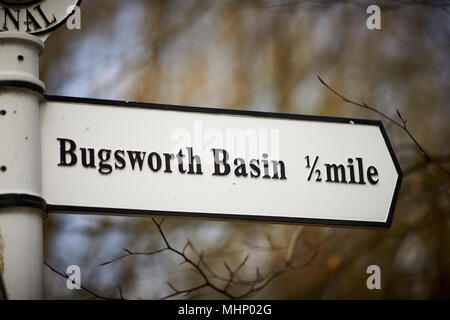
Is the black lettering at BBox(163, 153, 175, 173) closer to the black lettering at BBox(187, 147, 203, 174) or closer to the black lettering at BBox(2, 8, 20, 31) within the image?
the black lettering at BBox(187, 147, 203, 174)

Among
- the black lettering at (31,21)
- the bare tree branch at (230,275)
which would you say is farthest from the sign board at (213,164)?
the bare tree branch at (230,275)

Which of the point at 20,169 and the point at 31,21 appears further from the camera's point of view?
the point at 31,21

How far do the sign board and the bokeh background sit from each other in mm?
1356

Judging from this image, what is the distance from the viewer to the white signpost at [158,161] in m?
1.75

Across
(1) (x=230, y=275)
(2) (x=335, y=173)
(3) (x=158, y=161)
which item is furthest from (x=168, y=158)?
(1) (x=230, y=275)

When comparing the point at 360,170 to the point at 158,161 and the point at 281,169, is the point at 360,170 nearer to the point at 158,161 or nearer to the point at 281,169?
the point at 281,169

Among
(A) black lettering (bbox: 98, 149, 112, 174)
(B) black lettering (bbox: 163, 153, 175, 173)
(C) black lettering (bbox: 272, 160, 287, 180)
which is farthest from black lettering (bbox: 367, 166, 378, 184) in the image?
(A) black lettering (bbox: 98, 149, 112, 174)

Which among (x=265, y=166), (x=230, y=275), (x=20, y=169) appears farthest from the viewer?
(x=230, y=275)

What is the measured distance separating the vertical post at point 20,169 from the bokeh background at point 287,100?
1.58m

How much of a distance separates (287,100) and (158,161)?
1833 mm

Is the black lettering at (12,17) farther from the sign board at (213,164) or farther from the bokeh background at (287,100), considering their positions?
the bokeh background at (287,100)

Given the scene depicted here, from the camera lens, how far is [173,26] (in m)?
3.73

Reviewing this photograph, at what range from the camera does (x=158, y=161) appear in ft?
6.25
